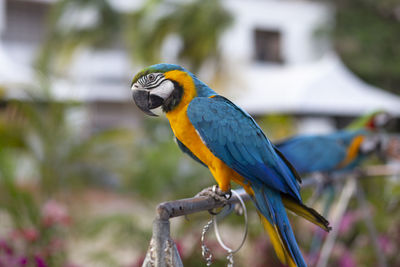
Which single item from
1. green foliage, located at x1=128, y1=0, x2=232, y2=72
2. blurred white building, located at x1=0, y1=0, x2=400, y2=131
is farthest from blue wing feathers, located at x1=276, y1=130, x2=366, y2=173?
blurred white building, located at x1=0, y1=0, x2=400, y2=131

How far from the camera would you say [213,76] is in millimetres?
5738

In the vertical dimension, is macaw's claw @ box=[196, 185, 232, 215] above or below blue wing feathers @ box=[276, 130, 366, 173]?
above

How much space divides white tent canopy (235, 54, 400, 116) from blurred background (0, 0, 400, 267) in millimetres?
24

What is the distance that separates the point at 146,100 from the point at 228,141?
19 centimetres

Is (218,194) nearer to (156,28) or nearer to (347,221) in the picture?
(347,221)

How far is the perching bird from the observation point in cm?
147

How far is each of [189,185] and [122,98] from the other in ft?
17.7

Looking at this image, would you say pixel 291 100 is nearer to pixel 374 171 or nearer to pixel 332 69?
pixel 332 69

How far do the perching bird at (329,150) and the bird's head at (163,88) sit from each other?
688 millimetres

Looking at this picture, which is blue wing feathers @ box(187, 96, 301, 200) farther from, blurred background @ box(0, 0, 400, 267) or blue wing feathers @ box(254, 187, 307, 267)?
blurred background @ box(0, 0, 400, 267)

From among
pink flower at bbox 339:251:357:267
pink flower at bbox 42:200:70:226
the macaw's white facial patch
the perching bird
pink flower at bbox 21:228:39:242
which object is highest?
the macaw's white facial patch

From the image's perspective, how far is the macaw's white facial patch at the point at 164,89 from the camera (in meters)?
0.79

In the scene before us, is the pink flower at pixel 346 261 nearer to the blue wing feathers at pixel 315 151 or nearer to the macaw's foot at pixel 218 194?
the blue wing feathers at pixel 315 151

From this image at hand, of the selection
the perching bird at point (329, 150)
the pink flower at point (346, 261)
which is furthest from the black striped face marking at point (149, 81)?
the pink flower at point (346, 261)
